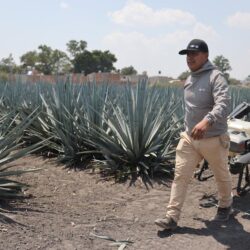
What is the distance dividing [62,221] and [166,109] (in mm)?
2911

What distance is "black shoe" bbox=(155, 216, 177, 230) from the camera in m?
4.17

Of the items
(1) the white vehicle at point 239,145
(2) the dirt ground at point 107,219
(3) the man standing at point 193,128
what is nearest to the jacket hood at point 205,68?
(3) the man standing at point 193,128

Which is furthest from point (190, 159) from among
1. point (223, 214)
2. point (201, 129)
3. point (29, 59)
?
point (29, 59)

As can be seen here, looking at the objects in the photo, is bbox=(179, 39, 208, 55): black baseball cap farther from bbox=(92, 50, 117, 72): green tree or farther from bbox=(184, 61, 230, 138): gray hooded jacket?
bbox=(92, 50, 117, 72): green tree

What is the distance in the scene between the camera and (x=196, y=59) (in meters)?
4.24

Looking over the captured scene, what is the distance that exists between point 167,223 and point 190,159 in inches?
23.0

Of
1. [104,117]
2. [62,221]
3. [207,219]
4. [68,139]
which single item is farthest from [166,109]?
[62,221]

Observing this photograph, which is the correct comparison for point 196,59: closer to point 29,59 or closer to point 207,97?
point 207,97

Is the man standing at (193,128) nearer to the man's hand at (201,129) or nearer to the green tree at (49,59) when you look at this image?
the man's hand at (201,129)

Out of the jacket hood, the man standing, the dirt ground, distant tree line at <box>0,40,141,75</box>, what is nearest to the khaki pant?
the man standing

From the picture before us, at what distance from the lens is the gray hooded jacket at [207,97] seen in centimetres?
404

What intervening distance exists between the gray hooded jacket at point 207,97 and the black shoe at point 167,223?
78 cm

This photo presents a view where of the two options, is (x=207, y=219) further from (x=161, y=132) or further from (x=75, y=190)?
(x=161, y=132)

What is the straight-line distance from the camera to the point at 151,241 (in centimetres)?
404
